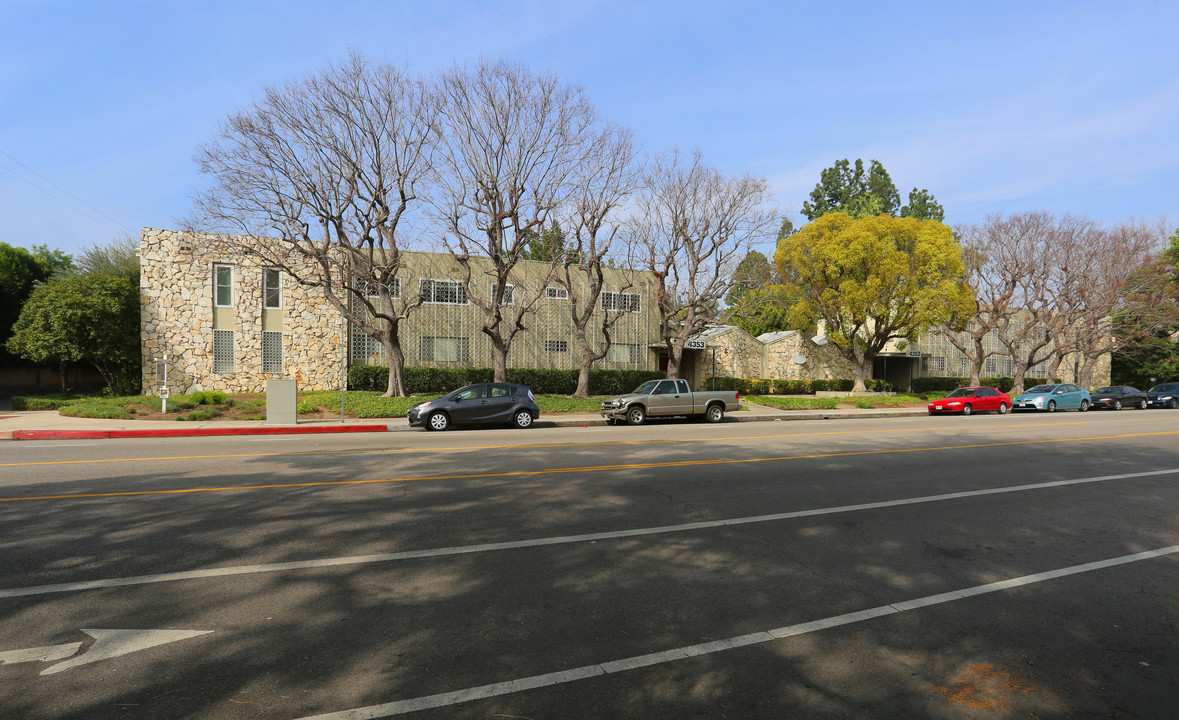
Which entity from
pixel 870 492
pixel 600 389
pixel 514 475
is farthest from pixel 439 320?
pixel 870 492

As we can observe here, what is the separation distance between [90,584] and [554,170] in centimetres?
2311

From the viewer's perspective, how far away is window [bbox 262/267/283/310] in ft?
102

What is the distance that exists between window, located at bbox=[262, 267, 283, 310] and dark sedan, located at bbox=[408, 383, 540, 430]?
1617 centimetres

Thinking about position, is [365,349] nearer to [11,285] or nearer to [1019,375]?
[11,285]

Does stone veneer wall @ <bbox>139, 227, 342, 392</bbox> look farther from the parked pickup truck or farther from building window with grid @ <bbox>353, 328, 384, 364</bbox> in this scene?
the parked pickup truck

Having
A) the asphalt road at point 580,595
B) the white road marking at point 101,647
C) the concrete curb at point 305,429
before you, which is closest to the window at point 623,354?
the concrete curb at point 305,429

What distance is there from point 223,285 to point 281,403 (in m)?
14.3

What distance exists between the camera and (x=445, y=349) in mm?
33719

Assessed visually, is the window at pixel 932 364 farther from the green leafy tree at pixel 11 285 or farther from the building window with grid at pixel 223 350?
the green leafy tree at pixel 11 285

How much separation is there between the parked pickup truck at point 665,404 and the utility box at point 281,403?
32.2 feet

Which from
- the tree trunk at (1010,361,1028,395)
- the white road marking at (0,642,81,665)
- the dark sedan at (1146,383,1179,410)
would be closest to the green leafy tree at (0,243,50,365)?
the white road marking at (0,642,81,665)

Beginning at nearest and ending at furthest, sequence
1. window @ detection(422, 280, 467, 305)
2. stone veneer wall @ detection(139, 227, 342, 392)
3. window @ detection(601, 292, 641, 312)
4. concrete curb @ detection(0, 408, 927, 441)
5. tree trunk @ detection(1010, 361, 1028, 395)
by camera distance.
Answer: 1. concrete curb @ detection(0, 408, 927, 441)
2. stone veneer wall @ detection(139, 227, 342, 392)
3. window @ detection(422, 280, 467, 305)
4. window @ detection(601, 292, 641, 312)
5. tree trunk @ detection(1010, 361, 1028, 395)

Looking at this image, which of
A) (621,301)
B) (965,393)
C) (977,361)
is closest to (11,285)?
(621,301)

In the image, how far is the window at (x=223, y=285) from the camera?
3061cm
